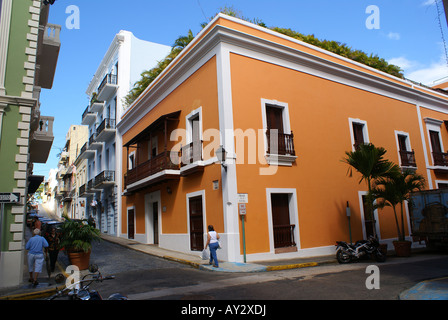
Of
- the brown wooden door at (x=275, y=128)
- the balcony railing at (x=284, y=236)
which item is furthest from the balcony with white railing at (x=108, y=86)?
the balcony railing at (x=284, y=236)

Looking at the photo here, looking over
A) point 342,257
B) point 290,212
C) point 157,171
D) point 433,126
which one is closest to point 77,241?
point 157,171

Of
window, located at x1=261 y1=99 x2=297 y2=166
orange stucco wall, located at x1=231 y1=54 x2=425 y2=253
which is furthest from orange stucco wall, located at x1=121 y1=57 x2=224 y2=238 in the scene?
window, located at x1=261 y1=99 x2=297 y2=166

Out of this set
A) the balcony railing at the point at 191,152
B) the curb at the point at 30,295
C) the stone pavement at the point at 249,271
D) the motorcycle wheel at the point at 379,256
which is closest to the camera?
the stone pavement at the point at 249,271

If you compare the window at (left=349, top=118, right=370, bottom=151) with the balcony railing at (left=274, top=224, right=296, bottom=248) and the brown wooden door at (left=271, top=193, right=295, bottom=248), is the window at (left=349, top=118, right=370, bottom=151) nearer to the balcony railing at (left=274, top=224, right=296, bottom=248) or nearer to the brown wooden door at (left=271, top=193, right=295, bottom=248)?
the brown wooden door at (left=271, top=193, right=295, bottom=248)

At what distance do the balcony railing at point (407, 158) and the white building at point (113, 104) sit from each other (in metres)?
18.1

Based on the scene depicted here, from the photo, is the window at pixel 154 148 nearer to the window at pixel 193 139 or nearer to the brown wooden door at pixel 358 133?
the window at pixel 193 139

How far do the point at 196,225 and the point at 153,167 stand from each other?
397 cm

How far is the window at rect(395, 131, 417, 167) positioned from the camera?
18.3 meters

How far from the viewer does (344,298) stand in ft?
20.1

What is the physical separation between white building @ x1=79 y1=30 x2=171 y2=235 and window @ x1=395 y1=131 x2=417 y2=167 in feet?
59.0

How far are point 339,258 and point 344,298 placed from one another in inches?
223

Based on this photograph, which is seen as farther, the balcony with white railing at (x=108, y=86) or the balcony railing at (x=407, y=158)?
the balcony with white railing at (x=108, y=86)

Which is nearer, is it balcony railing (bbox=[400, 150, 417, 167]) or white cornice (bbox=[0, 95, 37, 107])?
white cornice (bbox=[0, 95, 37, 107])

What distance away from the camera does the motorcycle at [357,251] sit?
11.5 metres
